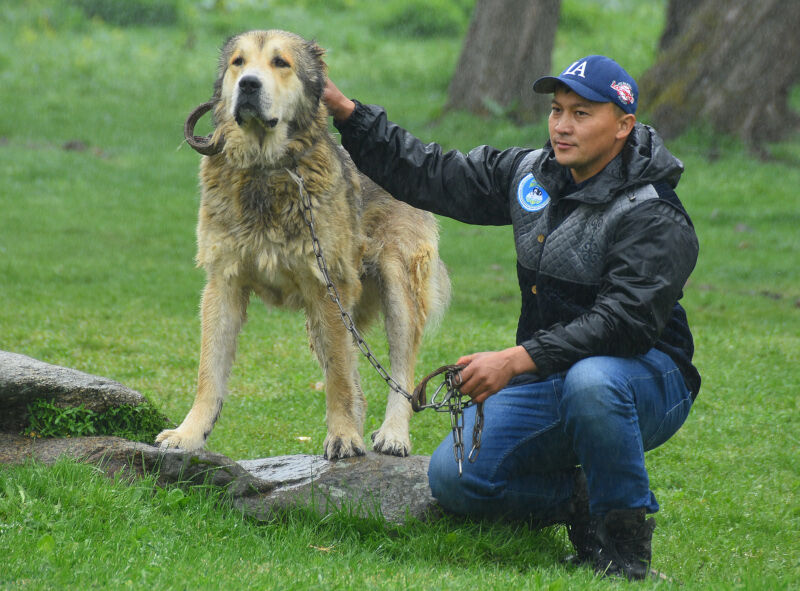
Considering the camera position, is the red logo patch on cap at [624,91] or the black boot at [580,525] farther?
the black boot at [580,525]

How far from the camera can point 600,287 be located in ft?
13.4

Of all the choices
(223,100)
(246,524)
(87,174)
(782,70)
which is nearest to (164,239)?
(87,174)

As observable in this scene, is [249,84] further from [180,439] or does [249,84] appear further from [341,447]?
[341,447]

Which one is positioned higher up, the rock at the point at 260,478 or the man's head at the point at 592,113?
the man's head at the point at 592,113

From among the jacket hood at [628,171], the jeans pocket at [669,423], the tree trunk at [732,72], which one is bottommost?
the jeans pocket at [669,423]

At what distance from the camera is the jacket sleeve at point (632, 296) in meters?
3.88

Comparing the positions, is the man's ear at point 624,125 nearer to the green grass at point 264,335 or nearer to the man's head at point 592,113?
the man's head at point 592,113

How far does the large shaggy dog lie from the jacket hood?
45.1 inches

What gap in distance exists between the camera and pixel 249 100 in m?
4.54

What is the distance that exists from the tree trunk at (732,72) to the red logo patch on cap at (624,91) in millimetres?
11094

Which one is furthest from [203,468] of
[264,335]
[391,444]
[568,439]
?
[264,335]

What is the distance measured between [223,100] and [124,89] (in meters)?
15.0

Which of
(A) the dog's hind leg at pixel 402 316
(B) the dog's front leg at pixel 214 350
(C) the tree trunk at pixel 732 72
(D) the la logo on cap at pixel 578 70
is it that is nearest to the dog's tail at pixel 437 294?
(A) the dog's hind leg at pixel 402 316

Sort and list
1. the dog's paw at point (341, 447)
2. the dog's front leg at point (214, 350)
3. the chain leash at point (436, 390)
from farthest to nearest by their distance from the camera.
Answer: the dog's paw at point (341, 447) → the dog's front leg at point (214, 350) → the chain leash at point (436, 390)
